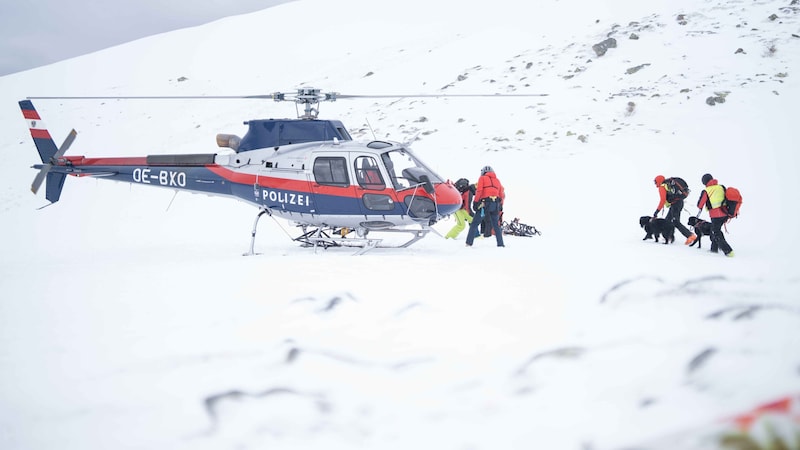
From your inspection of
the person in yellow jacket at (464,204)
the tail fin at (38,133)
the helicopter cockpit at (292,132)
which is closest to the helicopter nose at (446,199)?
the helicopter cockpit at (292,132)

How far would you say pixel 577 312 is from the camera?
Answer: 17.7 feet

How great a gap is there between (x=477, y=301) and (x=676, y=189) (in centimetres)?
705

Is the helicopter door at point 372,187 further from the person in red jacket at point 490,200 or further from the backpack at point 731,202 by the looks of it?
the backpack at point 731,202

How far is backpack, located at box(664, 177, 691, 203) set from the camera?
10.8 m

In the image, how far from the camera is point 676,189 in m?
10.9

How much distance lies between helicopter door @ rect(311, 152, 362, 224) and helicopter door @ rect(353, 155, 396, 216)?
15cm

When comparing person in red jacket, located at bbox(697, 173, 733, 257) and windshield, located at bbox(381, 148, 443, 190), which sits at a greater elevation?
windshield, located at bbox(381, 148, 443, 190)

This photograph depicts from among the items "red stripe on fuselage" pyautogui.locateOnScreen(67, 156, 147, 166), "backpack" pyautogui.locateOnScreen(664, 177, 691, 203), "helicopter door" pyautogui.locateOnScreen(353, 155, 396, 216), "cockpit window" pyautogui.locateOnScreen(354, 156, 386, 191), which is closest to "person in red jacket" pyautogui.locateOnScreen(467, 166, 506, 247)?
"helicopter door" pyautogui.locateOnScreen(353, 155, 396, 216)

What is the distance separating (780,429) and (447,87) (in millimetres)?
24825

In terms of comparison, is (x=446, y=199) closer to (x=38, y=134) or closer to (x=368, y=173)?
(x=368, y=173)

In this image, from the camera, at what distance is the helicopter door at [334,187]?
9828 millimetres

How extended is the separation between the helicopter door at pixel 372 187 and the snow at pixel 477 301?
95 centimetres

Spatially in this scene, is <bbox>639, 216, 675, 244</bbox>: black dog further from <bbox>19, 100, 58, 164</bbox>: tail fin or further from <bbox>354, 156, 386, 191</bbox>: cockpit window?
<bbox>19, 100, 58, 164</bbox>: tail fin

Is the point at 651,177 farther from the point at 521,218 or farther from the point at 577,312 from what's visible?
the point at 577,312
